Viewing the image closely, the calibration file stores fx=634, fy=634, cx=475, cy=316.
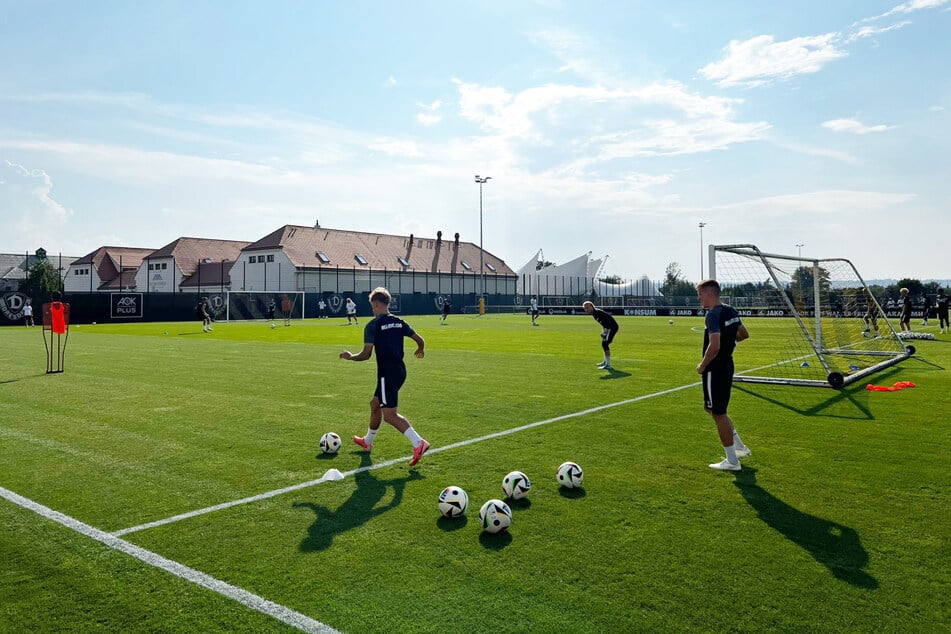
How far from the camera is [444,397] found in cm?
1170

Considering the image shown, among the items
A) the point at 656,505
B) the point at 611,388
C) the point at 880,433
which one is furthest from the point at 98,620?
the point at 611,388

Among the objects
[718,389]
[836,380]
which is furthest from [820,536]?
[836,380]

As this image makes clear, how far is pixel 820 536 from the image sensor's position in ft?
16.3

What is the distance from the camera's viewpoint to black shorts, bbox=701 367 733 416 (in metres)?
6.84

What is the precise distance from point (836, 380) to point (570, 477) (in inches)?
337

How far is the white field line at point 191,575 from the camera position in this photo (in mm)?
3695

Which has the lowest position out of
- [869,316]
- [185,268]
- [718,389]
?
[718,389]

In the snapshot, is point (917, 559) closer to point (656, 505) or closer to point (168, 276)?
point (656, 505)

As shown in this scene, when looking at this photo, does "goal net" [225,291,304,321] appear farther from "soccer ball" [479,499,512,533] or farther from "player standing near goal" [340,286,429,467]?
"soccer ball" [479,499,512,533]

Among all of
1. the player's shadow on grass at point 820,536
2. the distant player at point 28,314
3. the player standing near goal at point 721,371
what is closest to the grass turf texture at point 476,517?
the player's shadow on grass at point 820,536

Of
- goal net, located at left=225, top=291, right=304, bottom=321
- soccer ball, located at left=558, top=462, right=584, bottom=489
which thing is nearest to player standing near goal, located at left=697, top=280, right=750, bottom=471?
soccer ball, located at left=558, top=462, right=584, bottom=489

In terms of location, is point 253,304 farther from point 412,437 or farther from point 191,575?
point 191,575

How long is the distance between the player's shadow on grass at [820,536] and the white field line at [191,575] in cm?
344

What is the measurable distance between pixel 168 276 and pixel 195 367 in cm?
6357
